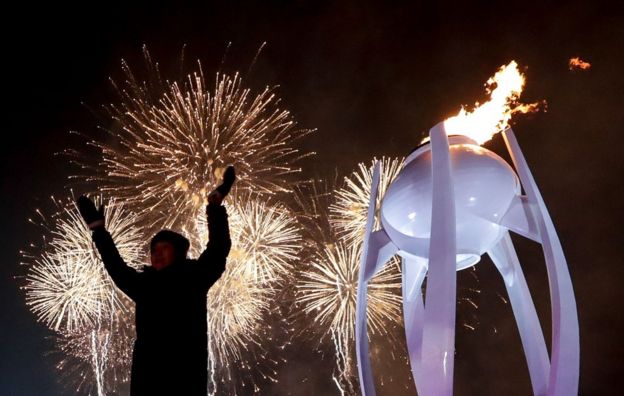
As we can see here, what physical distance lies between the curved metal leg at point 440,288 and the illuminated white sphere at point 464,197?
0.44 metres

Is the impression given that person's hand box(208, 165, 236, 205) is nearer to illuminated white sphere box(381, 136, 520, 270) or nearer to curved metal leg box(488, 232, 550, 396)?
illuminated white sphere box(381, 136, 520, 270)

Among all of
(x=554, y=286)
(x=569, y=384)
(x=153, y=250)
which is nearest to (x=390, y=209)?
(x=554, y=286)

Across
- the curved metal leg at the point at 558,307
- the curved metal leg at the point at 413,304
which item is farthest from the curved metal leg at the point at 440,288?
the curved metal leg at the point at 413,304

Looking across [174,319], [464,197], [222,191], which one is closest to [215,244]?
[222,191]

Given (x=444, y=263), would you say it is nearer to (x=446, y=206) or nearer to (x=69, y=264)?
(x=446, y=206)

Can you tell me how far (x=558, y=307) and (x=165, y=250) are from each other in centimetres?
460

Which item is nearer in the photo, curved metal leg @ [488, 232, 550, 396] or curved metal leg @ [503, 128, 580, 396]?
curved metal leg @ [503, 128, 580, 396]

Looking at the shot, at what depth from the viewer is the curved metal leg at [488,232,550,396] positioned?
735cm

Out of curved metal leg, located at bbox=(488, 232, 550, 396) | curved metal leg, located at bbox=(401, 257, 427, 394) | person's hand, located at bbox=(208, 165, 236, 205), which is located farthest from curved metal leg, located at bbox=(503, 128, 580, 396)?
person's hand, located at bbox=(208, 165, 236, 205)

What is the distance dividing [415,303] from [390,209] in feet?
5.63

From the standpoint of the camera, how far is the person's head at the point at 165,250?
439cm

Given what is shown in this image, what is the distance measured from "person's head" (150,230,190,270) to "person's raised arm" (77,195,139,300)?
0.20m

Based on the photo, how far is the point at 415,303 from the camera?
8.33m

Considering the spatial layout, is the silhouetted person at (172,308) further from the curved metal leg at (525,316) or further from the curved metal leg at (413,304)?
the curved metal leg at (525,316)
